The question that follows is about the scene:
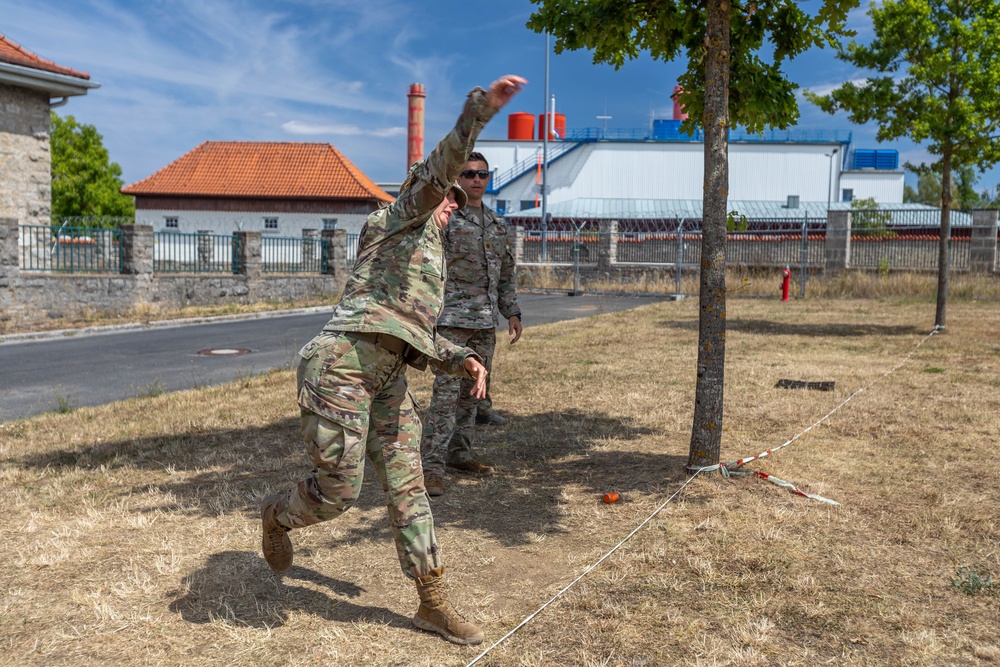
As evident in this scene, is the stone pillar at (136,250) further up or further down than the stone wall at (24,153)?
further down

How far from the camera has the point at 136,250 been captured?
19266mm

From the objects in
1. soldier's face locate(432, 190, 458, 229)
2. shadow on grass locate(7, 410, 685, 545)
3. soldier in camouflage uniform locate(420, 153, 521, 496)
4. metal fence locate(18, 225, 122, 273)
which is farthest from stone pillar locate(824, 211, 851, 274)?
soldier's face locate(432, 190, 458, 229)

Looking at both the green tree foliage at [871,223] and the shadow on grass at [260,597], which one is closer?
the shadow on grass at [260,597]

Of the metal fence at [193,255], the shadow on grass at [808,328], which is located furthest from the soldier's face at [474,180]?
the metal fence at [193,255]

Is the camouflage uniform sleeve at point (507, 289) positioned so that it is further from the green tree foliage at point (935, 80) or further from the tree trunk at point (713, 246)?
the green tree foliage at point (935, 80)

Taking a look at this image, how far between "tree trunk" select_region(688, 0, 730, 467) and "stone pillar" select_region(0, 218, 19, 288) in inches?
594

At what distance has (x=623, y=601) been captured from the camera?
3643mm

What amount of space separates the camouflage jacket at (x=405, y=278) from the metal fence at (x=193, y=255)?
18995mm

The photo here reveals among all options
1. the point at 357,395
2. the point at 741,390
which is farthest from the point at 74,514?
the point at 741,390

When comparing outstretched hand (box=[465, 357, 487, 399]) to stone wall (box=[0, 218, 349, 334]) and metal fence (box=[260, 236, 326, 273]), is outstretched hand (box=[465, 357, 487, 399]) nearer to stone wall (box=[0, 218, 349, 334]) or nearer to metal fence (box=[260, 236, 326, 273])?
stone wall (box=[0, 218, 349, 334])

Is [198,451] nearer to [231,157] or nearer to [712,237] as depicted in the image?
[712,237]

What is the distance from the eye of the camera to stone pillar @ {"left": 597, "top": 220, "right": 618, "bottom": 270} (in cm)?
3133

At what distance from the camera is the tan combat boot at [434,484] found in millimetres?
5161

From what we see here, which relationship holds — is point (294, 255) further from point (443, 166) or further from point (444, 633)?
point (443, 166)
